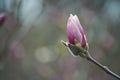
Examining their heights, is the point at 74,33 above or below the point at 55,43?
above

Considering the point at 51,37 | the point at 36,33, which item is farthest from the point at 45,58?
the point at 36,33

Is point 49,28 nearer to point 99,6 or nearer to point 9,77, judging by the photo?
point 99,6

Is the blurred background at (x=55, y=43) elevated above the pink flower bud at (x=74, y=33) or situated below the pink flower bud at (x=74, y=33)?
below

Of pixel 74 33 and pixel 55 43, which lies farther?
pixel 55 43

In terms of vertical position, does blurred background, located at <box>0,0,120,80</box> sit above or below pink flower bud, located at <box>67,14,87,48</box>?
below

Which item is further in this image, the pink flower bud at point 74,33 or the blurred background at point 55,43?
the blurred background at point 55,43

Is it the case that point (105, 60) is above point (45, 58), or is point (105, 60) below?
above

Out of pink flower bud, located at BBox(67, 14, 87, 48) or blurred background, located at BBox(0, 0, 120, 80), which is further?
blurred background, located at BBox(0, 0, 120, 80)

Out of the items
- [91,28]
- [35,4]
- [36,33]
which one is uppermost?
[35,4]
